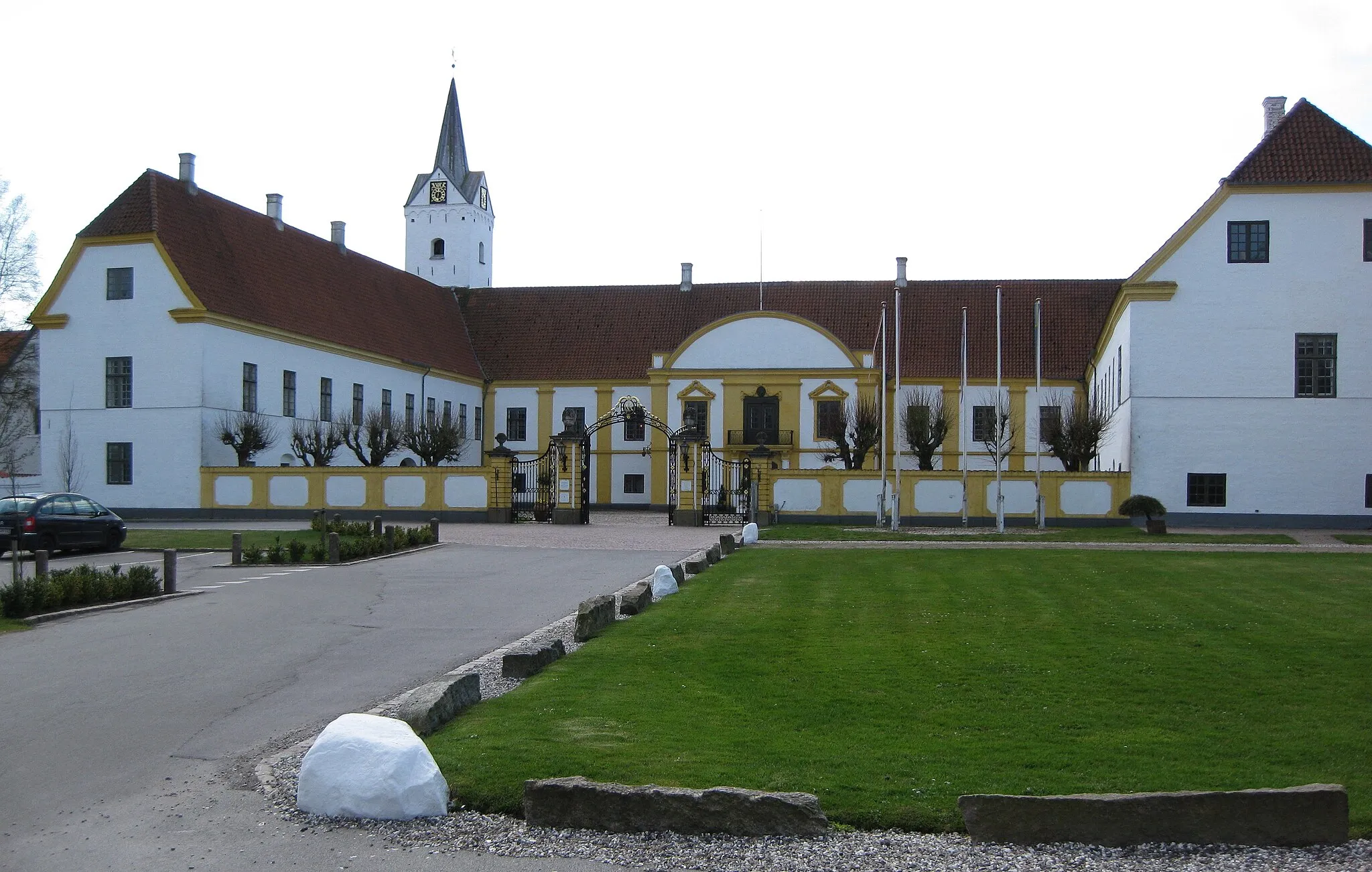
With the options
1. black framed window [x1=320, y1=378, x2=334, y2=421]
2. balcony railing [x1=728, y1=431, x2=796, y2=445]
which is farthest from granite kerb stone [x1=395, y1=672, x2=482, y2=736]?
balcony railing [x1=728, y1=431, x2=796, y2=445]

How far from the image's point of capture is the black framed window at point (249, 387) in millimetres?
40500

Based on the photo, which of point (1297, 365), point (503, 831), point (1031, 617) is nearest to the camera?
point (503, 831)

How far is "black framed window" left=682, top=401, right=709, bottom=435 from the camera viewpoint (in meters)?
50.0

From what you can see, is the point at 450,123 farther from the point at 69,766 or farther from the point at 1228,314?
the point at 69,766

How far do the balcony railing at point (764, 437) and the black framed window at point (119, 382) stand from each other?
74.0 ft

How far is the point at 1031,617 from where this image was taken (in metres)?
13.8

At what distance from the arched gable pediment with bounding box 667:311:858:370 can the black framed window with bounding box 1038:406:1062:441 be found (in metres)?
8.22

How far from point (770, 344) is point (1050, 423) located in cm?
1258

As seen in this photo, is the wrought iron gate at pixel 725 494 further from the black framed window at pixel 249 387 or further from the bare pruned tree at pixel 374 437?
the black framed window at pixel 249 387

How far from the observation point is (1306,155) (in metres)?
34.4

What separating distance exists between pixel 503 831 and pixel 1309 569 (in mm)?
17370

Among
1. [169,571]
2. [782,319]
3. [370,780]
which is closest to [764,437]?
[782,319]

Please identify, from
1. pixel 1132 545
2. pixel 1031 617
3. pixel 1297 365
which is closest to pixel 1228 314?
pixel 1297 365

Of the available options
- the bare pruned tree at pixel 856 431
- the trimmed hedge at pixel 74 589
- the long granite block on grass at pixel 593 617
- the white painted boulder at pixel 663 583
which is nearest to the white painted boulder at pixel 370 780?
the long granite block on grass at pixel 593 617
